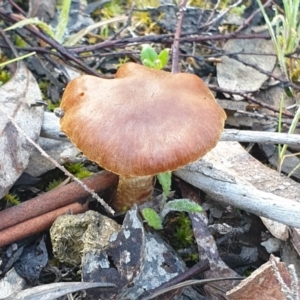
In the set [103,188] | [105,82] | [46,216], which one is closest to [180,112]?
[105,82]

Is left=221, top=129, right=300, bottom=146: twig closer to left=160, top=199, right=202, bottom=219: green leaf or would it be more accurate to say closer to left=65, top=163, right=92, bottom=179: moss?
left=160, top=199, right=202, bottom=219: green leaf

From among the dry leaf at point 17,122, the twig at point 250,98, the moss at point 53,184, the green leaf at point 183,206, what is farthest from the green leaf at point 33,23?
the green leaf at point 183,206

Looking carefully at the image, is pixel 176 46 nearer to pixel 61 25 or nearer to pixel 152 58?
pixel 152 58

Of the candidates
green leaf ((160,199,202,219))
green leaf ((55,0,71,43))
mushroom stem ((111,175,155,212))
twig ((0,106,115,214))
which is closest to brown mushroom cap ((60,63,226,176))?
twig ((0,106,115,214))

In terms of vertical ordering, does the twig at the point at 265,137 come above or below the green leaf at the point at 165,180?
above

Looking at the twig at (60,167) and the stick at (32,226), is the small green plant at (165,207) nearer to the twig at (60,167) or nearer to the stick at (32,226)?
the twig at (60,167)

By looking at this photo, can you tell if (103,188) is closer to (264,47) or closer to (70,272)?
(70,272)

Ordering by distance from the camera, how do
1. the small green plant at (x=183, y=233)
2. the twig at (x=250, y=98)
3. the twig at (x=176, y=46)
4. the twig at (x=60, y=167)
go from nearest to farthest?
the twig at (x=60, y=167), the small green plant at (x=183, y=233), the twig at (x=176, y=46), the twig at (x=250, y=98)
